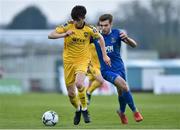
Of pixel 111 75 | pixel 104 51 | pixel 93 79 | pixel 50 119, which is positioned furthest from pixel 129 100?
pixel 93 79

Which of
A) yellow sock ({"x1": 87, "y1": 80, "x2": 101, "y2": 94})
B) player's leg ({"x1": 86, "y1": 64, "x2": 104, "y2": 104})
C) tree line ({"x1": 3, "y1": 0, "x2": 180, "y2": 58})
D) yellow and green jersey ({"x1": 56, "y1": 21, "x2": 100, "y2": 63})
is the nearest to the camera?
yellow and green jersey ({"x1": 56, "y1": 21, "x2": 100, "y2": 63})

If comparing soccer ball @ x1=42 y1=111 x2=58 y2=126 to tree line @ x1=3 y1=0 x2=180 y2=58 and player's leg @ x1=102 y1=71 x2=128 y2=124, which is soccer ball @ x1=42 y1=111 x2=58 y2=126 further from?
tree line @ x1=3 y1=0 x2=180 y2=58

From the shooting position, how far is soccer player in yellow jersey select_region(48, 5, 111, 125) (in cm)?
1717

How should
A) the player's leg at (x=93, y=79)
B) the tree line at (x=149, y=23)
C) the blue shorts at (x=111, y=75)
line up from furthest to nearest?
the tree line at (x=149, y=23) → the player's leg at (x=93, y=79) → the blue shorts at (x=111, y=75)

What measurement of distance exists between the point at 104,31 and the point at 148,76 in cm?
3864

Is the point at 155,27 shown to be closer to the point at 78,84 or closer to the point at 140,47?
the point at 140,47

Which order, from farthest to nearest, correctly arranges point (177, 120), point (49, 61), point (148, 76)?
point (49, 61) → point (148, 76) → point (177, 120)

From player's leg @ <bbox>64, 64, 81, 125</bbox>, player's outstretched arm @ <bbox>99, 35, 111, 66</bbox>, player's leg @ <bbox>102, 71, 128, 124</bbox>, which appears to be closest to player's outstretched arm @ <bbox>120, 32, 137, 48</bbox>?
player's outstretched arm @ <bbox>99, 35, 111, 66</bbox>

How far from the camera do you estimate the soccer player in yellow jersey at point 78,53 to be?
1717 centimetres

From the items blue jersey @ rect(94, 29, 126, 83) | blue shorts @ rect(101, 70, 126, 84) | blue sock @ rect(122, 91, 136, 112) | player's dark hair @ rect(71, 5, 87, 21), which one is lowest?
blue sock @ rect(122, 91, 136, 112)

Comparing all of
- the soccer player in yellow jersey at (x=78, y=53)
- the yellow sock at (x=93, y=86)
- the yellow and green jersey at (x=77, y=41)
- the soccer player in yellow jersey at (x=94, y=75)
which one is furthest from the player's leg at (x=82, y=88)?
the yellow sock at (x=93, y=86)

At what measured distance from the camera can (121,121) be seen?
58.5 ft

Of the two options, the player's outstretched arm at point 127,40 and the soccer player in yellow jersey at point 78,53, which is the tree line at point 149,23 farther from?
the soccer player in yellow jersey at point 78,53

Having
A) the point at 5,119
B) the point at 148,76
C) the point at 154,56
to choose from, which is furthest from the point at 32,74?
the point at 5,119
